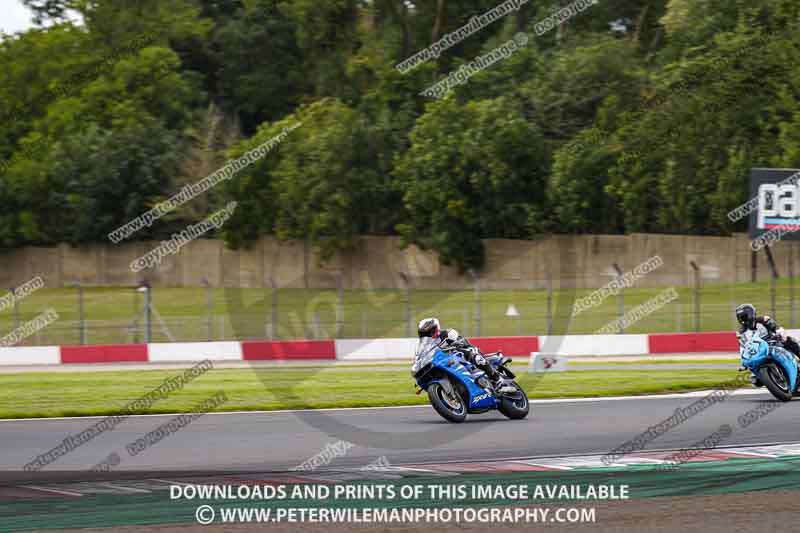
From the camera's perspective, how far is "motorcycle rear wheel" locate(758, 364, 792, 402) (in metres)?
16.6

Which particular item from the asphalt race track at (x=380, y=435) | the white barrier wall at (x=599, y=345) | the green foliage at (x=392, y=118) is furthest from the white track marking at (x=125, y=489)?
the green foliage at (x=392, y=118)

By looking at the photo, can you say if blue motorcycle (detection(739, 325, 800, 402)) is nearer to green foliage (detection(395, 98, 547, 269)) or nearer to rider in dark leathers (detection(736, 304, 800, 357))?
rider in dark leathers (detection(736, 304, 800, 357))

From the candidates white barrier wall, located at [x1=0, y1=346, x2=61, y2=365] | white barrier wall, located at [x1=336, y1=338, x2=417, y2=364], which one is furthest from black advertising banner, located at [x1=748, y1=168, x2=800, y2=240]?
white barrier wall, located at [x1=0, y1=346, x2=61, y2=365]

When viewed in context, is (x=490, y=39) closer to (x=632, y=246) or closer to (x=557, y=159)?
(x=557, y=159)

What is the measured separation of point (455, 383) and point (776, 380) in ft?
15.8

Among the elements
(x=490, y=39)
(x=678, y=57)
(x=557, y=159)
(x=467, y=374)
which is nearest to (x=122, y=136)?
(x=490, y=39)

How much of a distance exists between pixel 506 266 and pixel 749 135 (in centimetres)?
1034

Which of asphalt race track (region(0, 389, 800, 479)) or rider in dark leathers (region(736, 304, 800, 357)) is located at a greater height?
rider in dark leathers (region(736, 304, 800, 357))

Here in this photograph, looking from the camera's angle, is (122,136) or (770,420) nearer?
(770,420)

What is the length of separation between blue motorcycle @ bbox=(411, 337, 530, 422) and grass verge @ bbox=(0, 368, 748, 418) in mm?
3181

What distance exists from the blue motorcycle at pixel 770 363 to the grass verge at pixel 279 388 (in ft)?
9.43

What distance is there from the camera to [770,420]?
14758 millimetres

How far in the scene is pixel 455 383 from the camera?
48.9 ft

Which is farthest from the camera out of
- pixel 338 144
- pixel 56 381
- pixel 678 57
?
pixel 338 144
